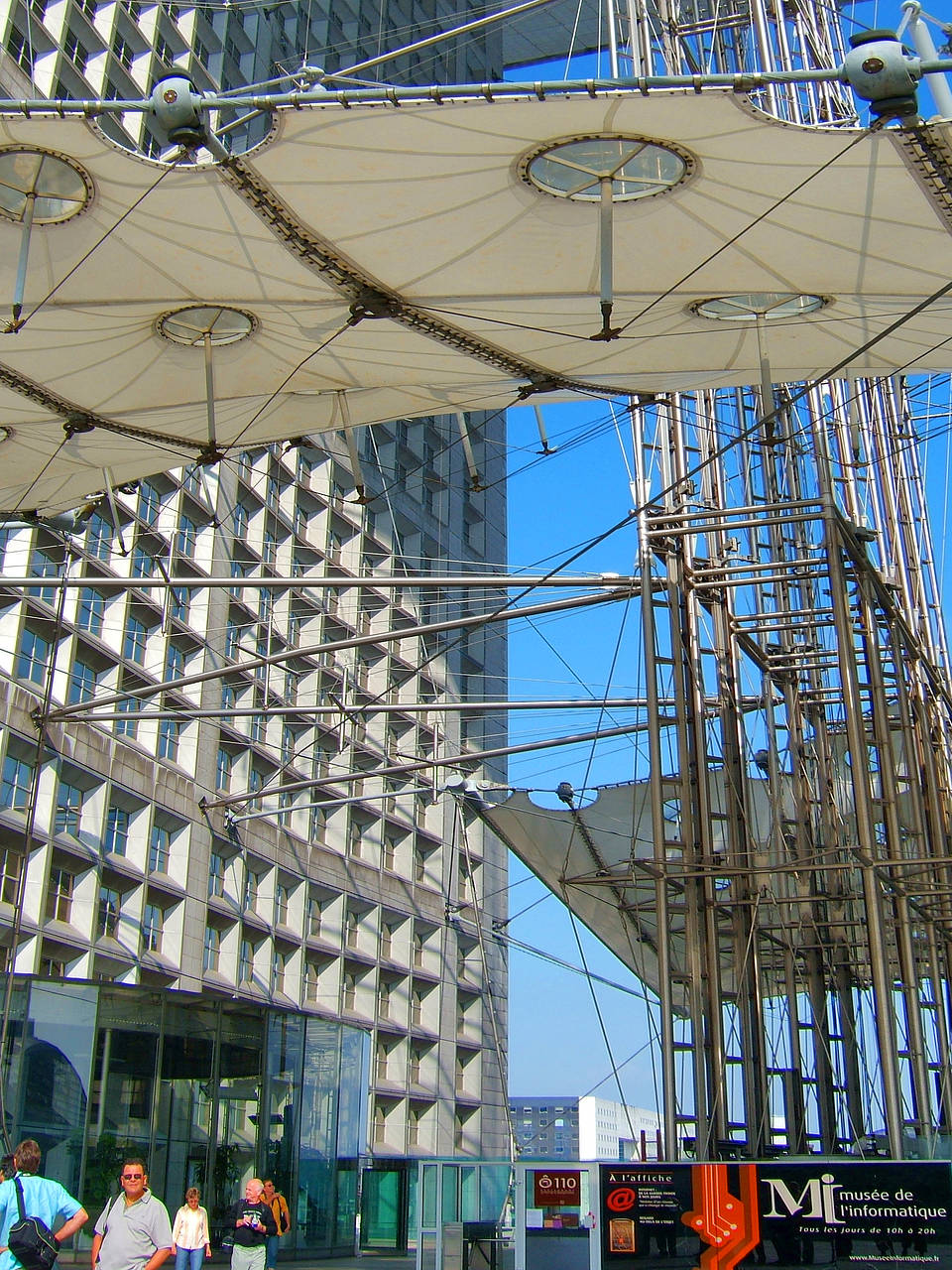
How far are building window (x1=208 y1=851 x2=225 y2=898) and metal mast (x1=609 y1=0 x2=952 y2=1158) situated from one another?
1472cm

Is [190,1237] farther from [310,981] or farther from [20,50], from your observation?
[310,981]

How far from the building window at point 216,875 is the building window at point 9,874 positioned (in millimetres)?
9008

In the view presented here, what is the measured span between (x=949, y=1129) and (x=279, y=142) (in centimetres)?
2224

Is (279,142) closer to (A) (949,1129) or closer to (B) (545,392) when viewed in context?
(B) (545,392)

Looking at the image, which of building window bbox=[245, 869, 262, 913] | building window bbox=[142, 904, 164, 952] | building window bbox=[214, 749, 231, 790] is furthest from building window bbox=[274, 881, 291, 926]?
building window bbox=[142, 904, 164, 952]

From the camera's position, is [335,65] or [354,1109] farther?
[335,65]

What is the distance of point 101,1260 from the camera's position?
9.00 m

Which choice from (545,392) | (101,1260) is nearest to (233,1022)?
(545,392)

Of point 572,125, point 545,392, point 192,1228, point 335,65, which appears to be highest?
point 335,65

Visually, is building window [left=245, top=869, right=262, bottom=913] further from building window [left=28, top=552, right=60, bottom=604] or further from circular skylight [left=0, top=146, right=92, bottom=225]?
circular skylight [left=0, top=146, right=92, bottom=225]

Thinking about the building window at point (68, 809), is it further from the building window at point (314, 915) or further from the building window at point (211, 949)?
the building window at point (314, 915)

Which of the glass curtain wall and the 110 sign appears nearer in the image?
the 110 sign

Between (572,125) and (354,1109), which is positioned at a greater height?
(572,125)

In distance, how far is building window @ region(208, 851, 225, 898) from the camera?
41500 millimetres
